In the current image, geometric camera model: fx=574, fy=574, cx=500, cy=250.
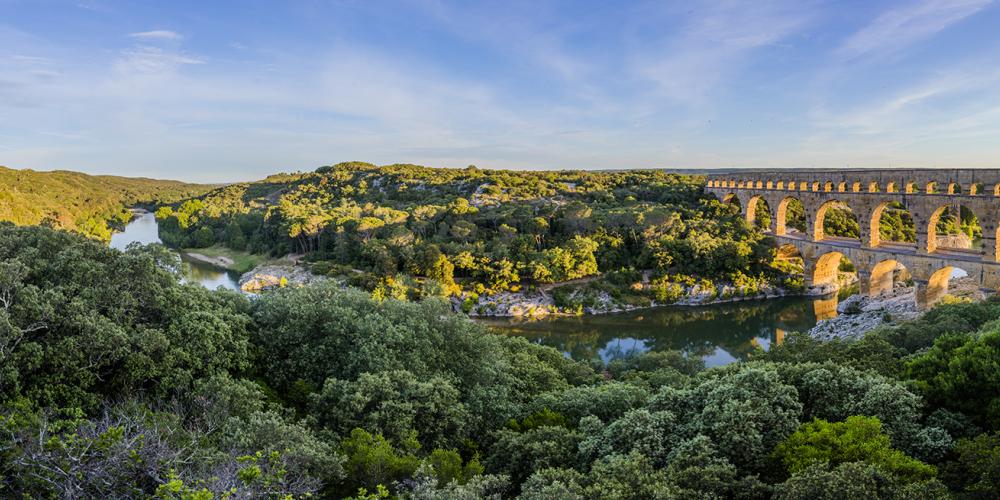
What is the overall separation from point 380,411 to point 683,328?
2148cm

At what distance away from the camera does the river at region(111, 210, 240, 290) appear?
1431 inches

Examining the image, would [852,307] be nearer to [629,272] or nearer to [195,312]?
[629,272]

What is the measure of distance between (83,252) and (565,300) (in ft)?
72.7

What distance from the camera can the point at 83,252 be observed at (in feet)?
32.1

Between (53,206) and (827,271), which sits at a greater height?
(53,206)

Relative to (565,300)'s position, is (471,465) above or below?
above

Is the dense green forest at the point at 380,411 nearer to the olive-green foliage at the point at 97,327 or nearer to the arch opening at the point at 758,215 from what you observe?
the olive-green foliage at the point at 97,327

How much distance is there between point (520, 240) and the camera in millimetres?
32812

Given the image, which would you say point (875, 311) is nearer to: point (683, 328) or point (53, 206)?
point (683, 328)

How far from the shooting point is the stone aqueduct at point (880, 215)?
76.4ft

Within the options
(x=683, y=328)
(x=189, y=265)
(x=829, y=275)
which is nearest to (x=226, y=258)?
(x=189, y=265)

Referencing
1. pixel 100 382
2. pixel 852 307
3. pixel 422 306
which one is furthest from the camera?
pixel 852 307

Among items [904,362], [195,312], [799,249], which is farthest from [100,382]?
[799,249]

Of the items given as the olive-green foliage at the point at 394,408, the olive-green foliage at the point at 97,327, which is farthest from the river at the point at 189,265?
the olive-green foliage at the point at 394,408
